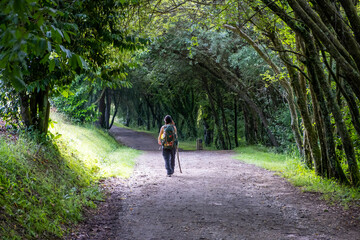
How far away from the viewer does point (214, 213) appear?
6.05 metres

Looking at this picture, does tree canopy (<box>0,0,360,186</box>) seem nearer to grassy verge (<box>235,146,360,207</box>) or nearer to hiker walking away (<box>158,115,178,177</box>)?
grassy verge (<box>235,146,360,207</box>)

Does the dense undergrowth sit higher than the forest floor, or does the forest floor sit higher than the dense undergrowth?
the dense undergrowth

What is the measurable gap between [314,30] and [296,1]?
68 centimetres

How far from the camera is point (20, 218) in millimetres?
4414

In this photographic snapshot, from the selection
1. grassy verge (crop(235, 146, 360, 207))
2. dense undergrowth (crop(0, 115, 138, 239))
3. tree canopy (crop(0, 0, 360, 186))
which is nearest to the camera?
tree canopy (crop(0, 0, 360, 186))

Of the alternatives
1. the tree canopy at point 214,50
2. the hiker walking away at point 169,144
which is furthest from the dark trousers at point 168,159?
the tree canopy at point 214,50

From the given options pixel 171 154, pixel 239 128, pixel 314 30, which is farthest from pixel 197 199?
pixel 239 128

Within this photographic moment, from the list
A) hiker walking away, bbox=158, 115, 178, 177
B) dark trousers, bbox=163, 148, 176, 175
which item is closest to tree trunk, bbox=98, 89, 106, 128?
hiker walking away, bbox=158, 115, 178, 177

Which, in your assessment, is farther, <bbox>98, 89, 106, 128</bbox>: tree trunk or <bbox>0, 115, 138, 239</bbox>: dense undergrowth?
<bbox>98, 89, 106, 128</bbox>: tree trunk

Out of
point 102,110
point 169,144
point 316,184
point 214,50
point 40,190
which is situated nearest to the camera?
point 40,190

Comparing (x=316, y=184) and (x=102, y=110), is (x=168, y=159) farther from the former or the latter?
(x=102, y=110)

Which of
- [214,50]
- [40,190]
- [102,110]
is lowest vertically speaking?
[40,190]

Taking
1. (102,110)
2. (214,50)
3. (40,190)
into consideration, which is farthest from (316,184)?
(102,110)

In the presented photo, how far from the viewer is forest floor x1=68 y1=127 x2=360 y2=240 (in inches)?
196
